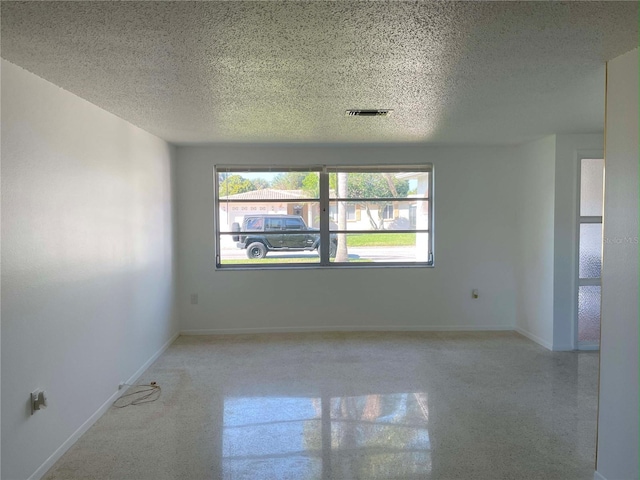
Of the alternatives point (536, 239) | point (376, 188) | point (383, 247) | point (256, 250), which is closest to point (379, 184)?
point (376, 188)

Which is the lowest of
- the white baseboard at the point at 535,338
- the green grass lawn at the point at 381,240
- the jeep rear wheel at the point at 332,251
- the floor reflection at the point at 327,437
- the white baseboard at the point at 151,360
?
the floor reflection at the point at 327,437

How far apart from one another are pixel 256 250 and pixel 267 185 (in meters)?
0.81

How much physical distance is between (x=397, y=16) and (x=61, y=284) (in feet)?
7.69

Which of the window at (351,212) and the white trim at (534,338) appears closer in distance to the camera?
the white trim at (534,338)

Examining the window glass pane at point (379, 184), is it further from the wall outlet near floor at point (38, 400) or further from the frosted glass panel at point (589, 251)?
the wall outlet near floor at point (38, 400)

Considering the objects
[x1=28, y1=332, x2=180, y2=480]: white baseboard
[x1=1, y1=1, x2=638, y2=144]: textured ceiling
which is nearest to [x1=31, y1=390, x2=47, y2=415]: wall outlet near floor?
[x1=28, y1=332, x2=180, y2=480]: white baseboard

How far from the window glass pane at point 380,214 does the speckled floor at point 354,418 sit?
155 cm

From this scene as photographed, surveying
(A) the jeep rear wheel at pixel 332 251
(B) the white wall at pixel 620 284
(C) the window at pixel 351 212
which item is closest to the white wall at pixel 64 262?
(A) the jeep rear wheel at pixel 332 251

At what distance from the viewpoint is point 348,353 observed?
14.5ft

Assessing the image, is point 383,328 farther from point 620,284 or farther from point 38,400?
point 38,400

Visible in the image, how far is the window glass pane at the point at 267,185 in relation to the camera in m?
5.24

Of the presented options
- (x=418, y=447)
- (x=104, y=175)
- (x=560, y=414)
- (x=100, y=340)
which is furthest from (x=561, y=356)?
(x=104, y=175)

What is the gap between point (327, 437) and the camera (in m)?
2.73

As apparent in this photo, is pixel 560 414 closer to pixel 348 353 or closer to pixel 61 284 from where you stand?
pixel 348 353
